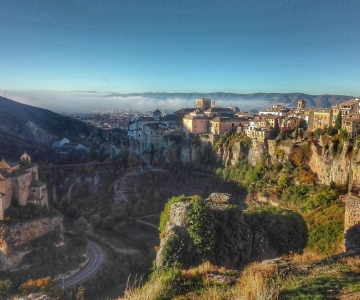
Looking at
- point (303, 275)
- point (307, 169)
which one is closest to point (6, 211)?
point (303, 275)

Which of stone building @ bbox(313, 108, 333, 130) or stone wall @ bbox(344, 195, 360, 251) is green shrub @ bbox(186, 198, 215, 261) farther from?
stone building @ bbox(313, 108, 333, 130)

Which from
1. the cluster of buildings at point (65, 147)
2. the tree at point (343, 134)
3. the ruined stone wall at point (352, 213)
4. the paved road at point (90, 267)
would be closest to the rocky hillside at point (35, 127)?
the cluster of buildings at point (65, 147)

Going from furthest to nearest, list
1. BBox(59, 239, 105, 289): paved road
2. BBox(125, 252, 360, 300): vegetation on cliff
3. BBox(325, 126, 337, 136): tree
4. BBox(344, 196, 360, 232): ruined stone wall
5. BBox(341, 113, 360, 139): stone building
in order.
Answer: BBox(325, 126, 337, 136): tree < BBox(341, 113, 360, 139): stone building < BBox(59, 239, 105, 289): paved road < BBox(344, 196, 360, 232): ruined stone wall < BBox(125, 252, 360, 300): vegetation on cliff

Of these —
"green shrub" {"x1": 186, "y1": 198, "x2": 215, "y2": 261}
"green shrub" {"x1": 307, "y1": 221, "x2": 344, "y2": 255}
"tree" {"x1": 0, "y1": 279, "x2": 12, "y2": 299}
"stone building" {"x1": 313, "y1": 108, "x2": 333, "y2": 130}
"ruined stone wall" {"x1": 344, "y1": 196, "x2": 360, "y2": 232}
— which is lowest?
"tree" {"x1": 0, "y1": 279, "x2": 12, "y2": 299}

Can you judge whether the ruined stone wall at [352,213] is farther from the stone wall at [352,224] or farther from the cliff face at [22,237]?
the cliff face at [22,237]

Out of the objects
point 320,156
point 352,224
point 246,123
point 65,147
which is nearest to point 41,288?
point 352,224

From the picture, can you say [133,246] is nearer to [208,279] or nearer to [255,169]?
[255,169]

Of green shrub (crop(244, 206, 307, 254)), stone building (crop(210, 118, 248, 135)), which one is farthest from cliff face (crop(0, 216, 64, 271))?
stone building (crop(210, 118, 248, 135))
